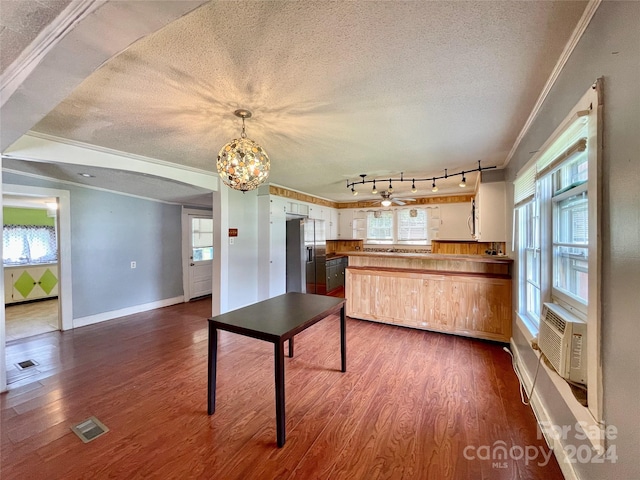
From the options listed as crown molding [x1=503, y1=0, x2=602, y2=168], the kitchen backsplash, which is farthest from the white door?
crown molding [x1=503, y1=0, x2=602, y2=168]

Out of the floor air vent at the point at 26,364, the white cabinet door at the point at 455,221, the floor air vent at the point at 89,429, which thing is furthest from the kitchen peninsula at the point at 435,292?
the floor air vent at the point at 26,364

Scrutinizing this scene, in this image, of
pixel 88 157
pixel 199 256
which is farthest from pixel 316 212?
pixel 88 157

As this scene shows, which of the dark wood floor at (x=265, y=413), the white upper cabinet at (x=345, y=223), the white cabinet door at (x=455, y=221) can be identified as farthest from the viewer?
the white upper cabinet at (x=345, y=223)

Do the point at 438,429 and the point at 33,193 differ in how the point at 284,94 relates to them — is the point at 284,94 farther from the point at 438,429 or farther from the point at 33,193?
the point at 33,193

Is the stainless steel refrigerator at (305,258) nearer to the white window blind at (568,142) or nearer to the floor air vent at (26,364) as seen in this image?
the floor air vent at (26,364)

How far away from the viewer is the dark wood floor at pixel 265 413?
154cm

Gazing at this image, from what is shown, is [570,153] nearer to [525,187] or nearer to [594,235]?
[594,235]

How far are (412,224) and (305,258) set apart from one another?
2821 millimetres

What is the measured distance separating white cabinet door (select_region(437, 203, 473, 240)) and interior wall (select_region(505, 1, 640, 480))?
4880mm

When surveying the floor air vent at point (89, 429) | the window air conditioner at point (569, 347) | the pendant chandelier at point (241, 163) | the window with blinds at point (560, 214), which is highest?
the pendant chandelier at point (241, 163)

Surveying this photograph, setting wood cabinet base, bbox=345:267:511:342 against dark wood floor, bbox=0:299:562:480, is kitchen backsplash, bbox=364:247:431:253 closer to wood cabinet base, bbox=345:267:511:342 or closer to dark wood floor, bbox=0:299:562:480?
wood cabinet base, bbox=345:267:511:342

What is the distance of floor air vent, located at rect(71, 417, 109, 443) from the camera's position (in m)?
1.77

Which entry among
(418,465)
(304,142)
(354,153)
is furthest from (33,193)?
(418,465)

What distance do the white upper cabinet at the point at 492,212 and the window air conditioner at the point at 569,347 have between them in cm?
219
